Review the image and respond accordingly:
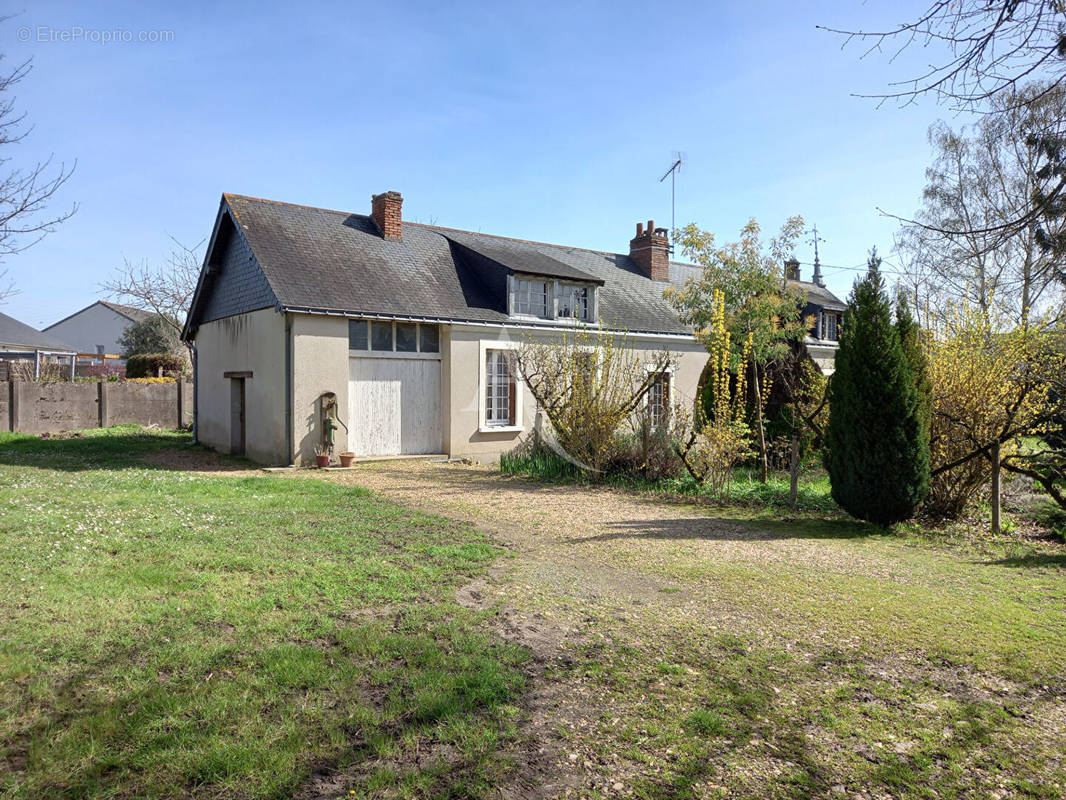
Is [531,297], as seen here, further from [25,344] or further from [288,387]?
[25,344]

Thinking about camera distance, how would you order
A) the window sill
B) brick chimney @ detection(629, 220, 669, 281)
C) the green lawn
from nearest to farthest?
the green lawn < the window sill < brick chimney @ detection(629, 220, 669, 281)

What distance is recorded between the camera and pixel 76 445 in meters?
16.8

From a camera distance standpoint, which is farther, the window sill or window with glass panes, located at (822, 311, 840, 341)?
window with glass panes, located at (822, 311, 840, 341)

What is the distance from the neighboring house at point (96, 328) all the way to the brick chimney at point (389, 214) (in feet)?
130

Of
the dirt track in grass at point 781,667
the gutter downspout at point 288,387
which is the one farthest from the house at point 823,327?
the dirt track in grass at point 781,667

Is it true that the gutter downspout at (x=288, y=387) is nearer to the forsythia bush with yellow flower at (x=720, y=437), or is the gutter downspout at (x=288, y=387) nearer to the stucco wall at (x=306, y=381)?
the stucco wall at (x=306, y=381)

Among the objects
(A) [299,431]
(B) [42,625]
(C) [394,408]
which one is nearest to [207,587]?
(B) [42,625]

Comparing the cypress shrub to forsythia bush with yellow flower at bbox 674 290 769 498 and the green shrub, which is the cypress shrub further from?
the green shrub

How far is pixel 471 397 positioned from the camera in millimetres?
16297

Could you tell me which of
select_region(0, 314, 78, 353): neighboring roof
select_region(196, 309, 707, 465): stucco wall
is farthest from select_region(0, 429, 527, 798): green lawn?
select_region(0, 314, 78, 353): neighboring roof

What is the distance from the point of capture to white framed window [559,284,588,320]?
18.3m

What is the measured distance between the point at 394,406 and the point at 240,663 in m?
11.7

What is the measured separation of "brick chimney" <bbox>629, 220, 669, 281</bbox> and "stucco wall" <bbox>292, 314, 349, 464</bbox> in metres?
12.0


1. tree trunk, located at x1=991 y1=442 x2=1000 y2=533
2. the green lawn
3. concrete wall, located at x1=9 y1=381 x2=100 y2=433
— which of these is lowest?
the green lawn
